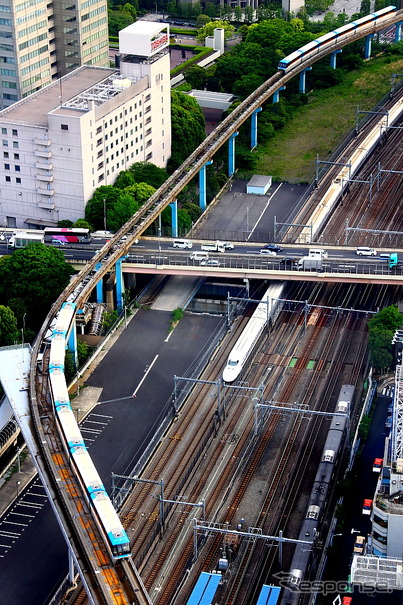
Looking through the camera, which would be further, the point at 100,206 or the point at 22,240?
the point at 100,206

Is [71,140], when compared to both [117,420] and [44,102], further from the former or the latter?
[117,420]

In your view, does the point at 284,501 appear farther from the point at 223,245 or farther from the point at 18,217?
the point at 18,217

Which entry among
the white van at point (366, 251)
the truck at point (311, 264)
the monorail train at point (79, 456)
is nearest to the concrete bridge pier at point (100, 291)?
the monorail train at point (79, 456)

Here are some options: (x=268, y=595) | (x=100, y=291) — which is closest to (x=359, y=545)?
(x=268, y=595)

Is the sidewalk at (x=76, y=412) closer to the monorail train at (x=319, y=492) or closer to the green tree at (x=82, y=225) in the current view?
the green tree at (x=82, y=225)

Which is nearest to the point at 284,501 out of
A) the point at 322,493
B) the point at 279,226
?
the point at 322,493

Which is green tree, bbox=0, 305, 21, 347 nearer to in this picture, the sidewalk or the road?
the sidewalk
